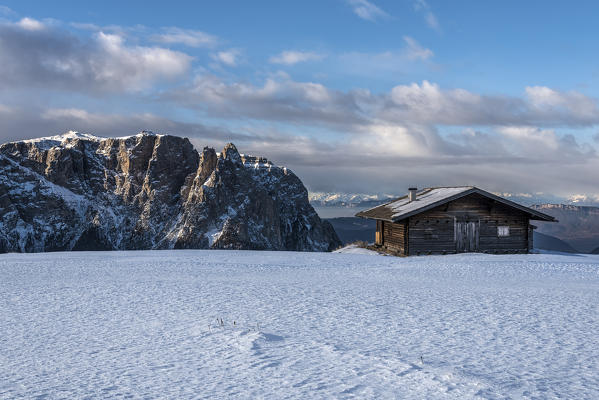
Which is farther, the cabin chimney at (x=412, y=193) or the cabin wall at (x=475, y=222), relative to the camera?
the cabin chimney at (x=412, y=193)

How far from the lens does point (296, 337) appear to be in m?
7.66

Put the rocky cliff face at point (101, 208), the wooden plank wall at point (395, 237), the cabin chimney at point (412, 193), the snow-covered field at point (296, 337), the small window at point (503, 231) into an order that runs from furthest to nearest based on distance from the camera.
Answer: the rocky cliff face at point (101, 208)
the cabin chimney at point (412, 193)
the small window at point (503, 231)
the wooden plank wall at point (395, 237)
the snow-covered field at point (296, 337)

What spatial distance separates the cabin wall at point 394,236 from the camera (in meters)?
27.9

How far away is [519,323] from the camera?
8.80m

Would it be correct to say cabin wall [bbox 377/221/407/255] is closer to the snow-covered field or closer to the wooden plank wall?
the wooden plank wall

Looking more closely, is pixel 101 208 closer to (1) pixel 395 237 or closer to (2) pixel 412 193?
(2) pixel 412 193

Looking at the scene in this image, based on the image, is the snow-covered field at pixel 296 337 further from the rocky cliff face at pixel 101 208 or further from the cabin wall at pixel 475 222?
the rocky cliff face at pixel 101 208

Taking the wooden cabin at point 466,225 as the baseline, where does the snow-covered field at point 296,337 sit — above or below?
below

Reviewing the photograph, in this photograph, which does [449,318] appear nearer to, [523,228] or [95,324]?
[95,324]

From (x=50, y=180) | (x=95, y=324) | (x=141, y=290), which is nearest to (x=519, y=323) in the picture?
(x=95, y=324)

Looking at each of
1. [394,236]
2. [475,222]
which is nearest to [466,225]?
[475,222]

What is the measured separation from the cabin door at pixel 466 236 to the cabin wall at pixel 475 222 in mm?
175

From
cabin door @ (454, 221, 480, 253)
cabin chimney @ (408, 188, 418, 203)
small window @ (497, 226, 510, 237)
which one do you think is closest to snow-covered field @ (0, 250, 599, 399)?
cabin door @ (454, 221, 480, 253)

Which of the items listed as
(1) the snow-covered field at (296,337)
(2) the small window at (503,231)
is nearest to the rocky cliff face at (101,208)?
(2) the small window at (503,231)
